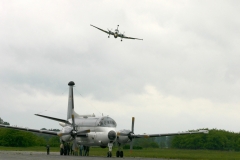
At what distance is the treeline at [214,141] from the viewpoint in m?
75.0

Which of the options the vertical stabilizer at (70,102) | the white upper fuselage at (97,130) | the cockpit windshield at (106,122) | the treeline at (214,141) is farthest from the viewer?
the treeline at (214,141)

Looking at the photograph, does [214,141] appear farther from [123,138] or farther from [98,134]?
[98,134]

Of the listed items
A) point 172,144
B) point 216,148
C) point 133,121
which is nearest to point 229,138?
point 216,148

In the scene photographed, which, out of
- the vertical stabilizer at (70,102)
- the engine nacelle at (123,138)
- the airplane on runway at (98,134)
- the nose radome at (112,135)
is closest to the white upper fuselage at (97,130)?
the airplane on runway at (98,134)

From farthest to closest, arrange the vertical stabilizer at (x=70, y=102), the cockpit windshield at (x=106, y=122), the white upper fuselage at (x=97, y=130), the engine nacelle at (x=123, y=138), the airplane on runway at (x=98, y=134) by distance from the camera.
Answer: the vertical stabilizer at (x=70, y=102), the cockpit windshield at (x=106, y=122), the engine nacelle at (x=123, y=138), the white upper fuselage at (x=97, y=130), the airplane on runway at (x=98, y=134)

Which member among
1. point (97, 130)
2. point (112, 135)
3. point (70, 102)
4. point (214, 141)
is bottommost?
point (112, 135)

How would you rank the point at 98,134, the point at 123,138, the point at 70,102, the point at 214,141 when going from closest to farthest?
1. the point at 123,138
2. the point at 98,134
3. the point at 70,102
4. the point at 214,141

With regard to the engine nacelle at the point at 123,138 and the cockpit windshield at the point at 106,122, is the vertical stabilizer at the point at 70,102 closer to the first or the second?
the cockpit windshield at the point at 106,122

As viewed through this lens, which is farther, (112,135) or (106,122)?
(106,122)

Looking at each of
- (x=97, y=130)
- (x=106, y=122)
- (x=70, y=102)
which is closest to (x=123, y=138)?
(x=106, y=122)

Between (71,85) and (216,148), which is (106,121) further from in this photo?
(216,148)

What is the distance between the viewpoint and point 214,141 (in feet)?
250

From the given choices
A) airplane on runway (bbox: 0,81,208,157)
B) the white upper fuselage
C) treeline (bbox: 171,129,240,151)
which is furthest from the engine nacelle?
treeline (bbox: 171,129,240,151)

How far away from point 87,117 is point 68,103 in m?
10.9
